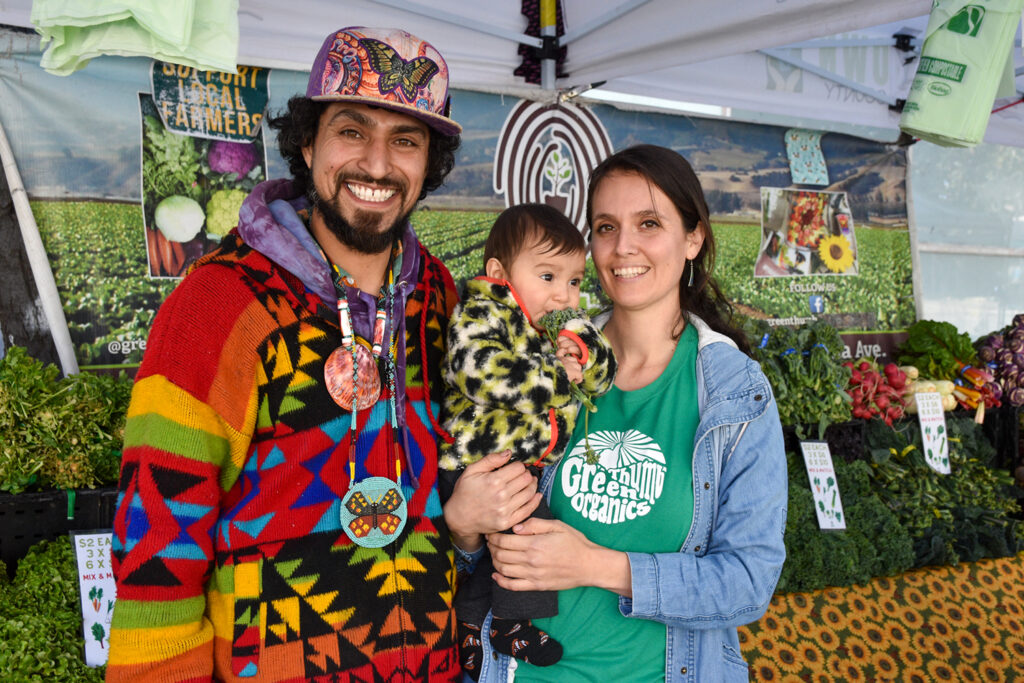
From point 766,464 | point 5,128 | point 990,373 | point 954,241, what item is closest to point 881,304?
point 990,373

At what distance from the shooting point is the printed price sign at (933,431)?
4.08 meters

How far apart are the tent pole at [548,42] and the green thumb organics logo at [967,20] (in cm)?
191

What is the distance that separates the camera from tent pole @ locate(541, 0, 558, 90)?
3590 millimetres

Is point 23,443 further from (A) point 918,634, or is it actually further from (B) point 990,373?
(B) point 990,373

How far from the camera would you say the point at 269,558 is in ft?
4.52

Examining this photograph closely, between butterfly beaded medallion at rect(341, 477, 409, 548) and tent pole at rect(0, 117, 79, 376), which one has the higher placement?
tent pole at rect(0, 117, 79, 376)

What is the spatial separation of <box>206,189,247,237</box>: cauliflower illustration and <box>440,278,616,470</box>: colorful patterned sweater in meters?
1.93

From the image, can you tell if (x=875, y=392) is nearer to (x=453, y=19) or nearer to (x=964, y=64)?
(x=964, y=64)

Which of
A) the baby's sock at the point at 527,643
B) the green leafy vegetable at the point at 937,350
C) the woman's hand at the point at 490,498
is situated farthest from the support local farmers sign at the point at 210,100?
the green leafy vegetable at the point at 937,350

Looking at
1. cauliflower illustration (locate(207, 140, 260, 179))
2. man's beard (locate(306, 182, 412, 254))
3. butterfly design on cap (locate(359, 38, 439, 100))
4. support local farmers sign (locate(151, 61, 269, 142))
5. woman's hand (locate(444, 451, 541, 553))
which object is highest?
support local farmers sign (locate(151, 61, 269, 142))

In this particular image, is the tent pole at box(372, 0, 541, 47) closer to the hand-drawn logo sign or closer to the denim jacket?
the hand-drawn logo sign

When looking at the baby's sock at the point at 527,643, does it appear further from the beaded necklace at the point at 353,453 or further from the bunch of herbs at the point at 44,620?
the bunch of herbs at the point at 44,620

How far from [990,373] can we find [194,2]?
5.28 m

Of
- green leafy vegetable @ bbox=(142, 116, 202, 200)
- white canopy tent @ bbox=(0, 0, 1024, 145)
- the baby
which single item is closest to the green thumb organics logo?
white canopy tent @ bbox=(0, 0, 1024, 145)
